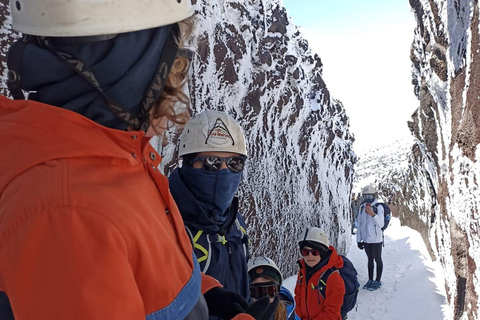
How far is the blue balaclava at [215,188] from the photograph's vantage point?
2.51 metres

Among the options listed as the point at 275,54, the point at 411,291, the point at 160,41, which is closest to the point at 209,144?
the point at 160,41

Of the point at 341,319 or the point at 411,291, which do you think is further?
the point at 411,291

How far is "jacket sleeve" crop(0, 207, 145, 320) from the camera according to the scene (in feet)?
2.01

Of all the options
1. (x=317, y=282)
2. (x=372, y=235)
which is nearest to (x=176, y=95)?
(x=317, y=282)

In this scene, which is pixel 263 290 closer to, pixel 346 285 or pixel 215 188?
pixel 215 188

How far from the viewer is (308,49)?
9.91 meters

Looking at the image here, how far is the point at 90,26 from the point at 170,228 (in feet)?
1.55

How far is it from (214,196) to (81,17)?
5.87 ft

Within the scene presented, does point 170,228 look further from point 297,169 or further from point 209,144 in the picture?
point 297,169

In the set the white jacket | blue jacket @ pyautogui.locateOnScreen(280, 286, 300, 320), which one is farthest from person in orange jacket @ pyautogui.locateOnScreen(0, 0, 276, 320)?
the white jacket

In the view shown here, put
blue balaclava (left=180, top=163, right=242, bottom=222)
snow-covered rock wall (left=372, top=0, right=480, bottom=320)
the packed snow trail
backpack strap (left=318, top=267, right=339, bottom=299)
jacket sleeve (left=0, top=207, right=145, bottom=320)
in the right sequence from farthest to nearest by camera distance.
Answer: the packed snow trail → snow-covered rock wall (left=372, top=0, right=480, bottom=320) → backpack strap (left=318, top=267, right=339, bottom=299) → blue balaclava (left=180, top=163, right=242, bottom=222) → jacket sleeve (left=0, top=207, right=145, bottom=320)

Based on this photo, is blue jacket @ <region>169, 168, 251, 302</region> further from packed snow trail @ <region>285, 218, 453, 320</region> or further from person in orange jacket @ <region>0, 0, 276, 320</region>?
packed snow trail @ <region>285, 218, 453, 320</region>

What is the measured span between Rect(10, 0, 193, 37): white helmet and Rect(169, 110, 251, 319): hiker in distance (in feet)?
4.91

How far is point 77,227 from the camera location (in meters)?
0.63
